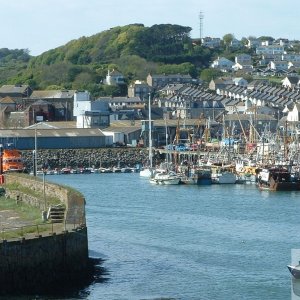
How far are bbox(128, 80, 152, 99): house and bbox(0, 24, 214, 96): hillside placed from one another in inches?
56.5

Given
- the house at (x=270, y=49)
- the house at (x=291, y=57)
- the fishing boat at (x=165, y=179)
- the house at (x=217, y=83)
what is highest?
the house at (x=270, y=49)

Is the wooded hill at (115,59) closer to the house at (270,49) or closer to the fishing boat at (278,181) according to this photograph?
the house at (270,49)

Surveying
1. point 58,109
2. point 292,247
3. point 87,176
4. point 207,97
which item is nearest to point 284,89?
point 207,97

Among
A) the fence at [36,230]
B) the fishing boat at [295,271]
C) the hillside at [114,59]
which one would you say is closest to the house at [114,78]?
the hillside at [114,59]

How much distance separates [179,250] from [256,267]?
270 cm

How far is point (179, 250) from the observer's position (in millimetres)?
25172

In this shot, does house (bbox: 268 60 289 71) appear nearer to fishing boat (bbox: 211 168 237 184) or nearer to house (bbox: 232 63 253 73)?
house (bbox: 232 63 253 73)

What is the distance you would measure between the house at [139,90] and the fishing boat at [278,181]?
40.8 metres

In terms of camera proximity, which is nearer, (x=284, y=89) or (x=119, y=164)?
(x=119, y=164)

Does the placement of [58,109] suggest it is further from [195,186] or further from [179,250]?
[179,250]

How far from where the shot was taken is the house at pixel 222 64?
10831cm

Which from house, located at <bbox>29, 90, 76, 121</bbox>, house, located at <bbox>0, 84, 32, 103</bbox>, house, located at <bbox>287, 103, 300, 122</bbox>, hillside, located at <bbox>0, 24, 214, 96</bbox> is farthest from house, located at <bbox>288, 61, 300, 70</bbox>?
house, located at <bbox>29, 90, 76, 121</bbox>

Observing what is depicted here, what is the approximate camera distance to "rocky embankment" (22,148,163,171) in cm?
6056

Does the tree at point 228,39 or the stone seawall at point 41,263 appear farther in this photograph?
the tree at point 228,39
